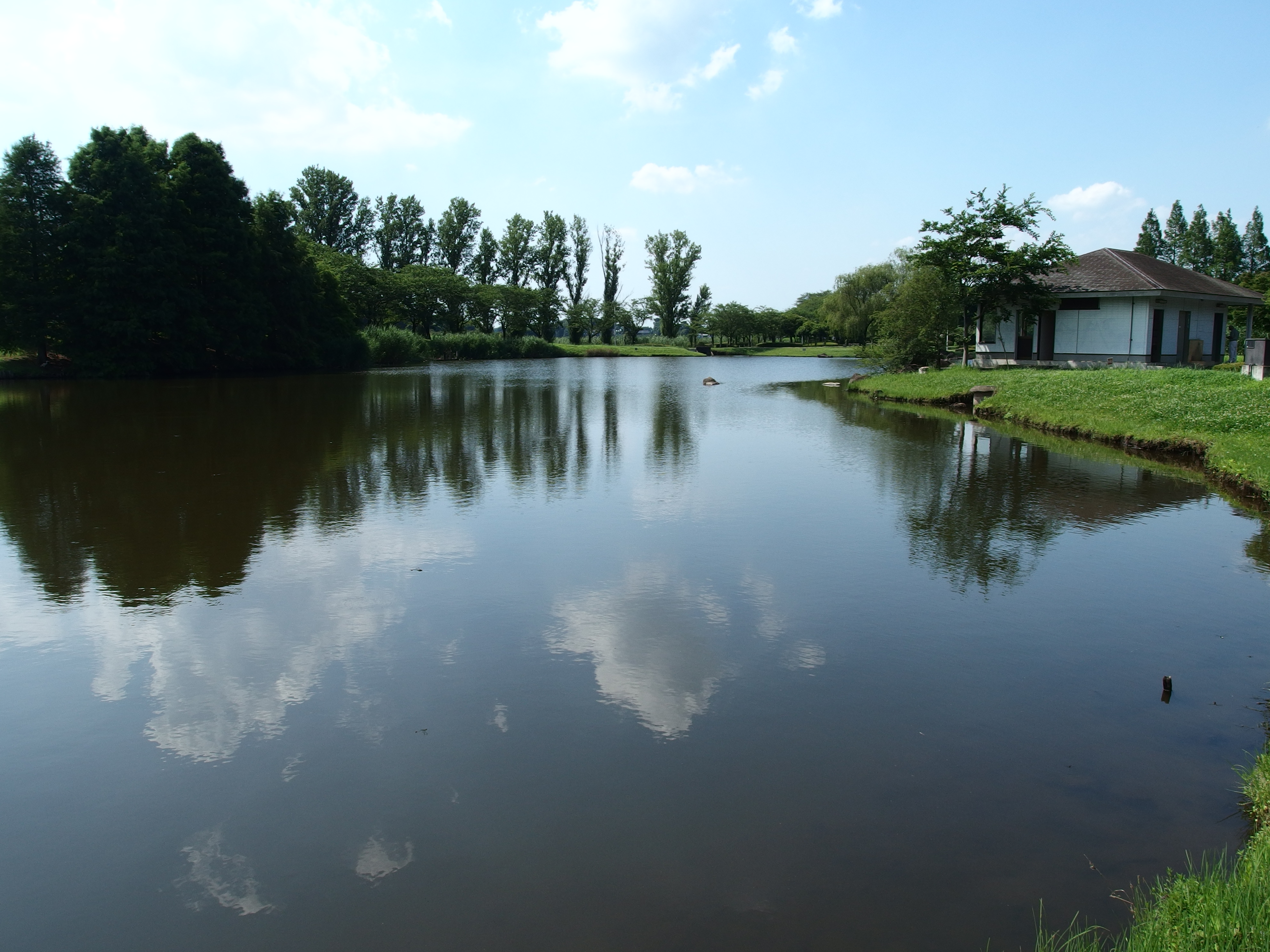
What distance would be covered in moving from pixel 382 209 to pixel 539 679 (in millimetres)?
83317

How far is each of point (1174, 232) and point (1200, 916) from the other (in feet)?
298

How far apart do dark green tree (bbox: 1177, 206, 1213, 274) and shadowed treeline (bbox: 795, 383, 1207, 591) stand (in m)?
64.5

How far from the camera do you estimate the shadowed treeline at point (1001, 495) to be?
866 centimetres

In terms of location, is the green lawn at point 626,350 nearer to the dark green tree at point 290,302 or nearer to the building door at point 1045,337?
the dark green tree at point 290,302

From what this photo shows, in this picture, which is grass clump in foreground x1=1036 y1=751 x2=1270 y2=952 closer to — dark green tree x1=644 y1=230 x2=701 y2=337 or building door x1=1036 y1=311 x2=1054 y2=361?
building door x1=1036 y1=311 x2=1054 y2=361

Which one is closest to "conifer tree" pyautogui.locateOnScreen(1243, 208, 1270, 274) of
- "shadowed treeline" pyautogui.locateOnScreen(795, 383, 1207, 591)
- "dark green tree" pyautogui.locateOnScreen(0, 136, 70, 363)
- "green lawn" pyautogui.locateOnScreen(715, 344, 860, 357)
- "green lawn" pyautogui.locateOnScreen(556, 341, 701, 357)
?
"green lawn" pyautogui.locateOnScreen(715, 344, 860, 357)

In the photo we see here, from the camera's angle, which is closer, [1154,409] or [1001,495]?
[1001,495]

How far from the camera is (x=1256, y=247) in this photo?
70.0m

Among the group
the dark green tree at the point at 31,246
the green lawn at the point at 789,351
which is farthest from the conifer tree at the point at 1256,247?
the dark green tree at the point at 31,246

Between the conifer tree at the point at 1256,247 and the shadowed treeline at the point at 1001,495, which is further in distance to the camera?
the conifer tree at the point at 1256,247

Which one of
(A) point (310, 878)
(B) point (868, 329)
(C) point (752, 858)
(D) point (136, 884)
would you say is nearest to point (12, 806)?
(D) point (136, 884)

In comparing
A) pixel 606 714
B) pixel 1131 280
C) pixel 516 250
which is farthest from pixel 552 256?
pixel 606 714

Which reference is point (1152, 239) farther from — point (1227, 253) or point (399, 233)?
point (399, 233)

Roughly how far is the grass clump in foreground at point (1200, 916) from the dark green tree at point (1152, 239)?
289 ft
